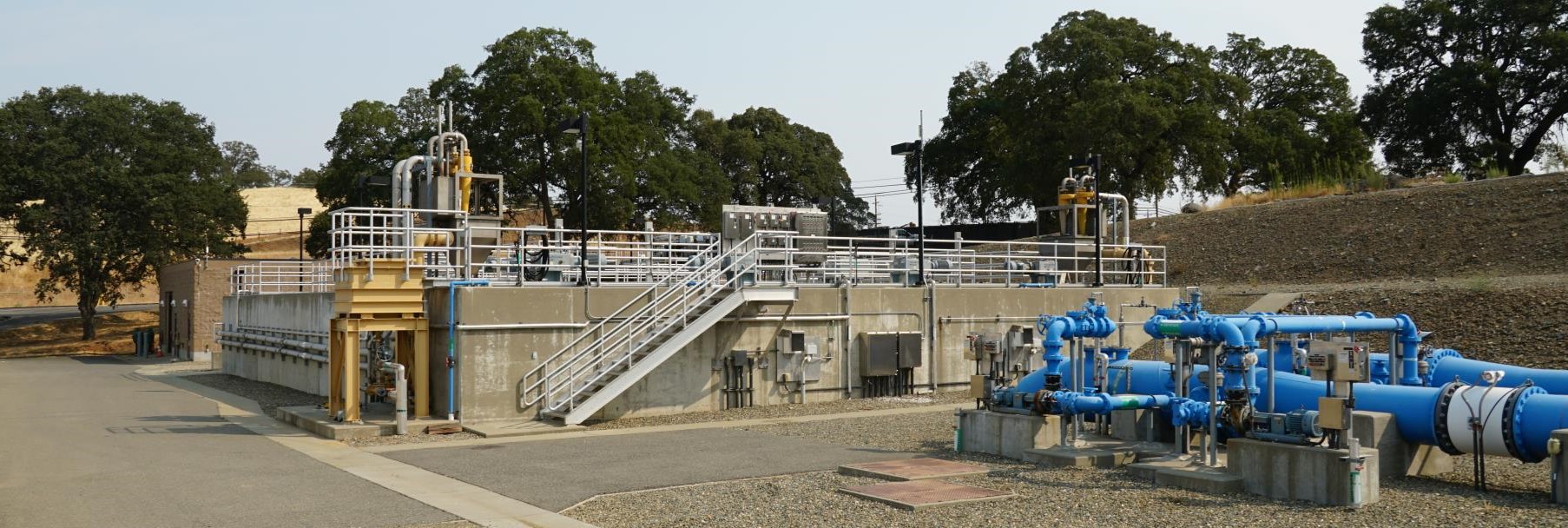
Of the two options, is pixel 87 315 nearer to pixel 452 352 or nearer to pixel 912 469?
pixel 452 352

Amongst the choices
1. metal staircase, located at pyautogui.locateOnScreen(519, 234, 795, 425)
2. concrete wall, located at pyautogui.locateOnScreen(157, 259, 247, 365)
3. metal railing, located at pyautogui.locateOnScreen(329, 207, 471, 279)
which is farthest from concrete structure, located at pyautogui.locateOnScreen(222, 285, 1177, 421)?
concrete wall, located at pyautogui.locateOnScreen(157, 259, 247, 365)

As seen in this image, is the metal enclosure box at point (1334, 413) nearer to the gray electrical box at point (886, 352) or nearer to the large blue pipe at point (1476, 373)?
the large blue pipe at point (1476, 373)

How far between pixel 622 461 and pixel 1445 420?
972 centimetres

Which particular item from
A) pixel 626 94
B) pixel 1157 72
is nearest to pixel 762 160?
pixel 626 94

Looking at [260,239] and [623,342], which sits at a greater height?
[260,239]

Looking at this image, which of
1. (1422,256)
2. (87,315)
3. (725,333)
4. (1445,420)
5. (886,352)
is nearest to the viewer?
(1445,420)

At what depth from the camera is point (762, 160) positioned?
80.4 m

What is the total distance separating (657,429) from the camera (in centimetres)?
2009

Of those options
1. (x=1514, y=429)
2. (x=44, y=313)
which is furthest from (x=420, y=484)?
(x=44, y=313)

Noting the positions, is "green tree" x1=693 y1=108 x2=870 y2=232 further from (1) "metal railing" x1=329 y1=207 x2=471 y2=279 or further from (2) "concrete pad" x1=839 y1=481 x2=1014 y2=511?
(2) "concrete pad" x1=839 y1=481 x2=1014 y2=511

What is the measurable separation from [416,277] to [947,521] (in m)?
11.9

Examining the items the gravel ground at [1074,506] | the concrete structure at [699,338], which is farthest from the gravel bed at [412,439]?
the gravel ground at [1074,506]

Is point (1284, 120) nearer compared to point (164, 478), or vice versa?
point (164, 478)

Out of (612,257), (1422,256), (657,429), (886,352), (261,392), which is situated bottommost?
(261,392)
